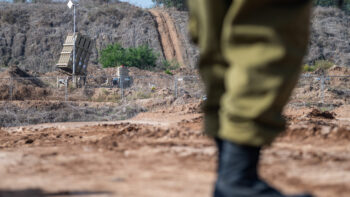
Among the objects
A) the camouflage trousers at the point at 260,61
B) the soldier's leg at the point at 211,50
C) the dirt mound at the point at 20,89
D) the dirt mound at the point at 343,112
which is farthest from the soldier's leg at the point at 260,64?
the dirt mound at the point at 20,89

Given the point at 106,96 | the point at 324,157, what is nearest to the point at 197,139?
the point at 324,157

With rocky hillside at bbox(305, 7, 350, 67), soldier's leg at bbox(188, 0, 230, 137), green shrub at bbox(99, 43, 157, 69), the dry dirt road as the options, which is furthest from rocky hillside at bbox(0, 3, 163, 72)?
soldier's leg at bbox(188, 0, 230, 137)

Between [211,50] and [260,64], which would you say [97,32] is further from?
[260,64]

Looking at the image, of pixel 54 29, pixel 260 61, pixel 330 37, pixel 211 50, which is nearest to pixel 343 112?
pixel 211 50

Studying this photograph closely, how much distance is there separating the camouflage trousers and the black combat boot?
0.22 feet

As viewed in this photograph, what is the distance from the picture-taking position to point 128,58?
34719mm

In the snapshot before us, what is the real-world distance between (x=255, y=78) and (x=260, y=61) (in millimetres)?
84

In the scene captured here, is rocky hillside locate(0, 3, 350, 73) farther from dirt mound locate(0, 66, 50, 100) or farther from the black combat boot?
the black combat boot

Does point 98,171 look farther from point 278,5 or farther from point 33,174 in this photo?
point 278,5

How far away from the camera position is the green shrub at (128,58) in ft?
114

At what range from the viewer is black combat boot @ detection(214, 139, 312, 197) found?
6.61ft

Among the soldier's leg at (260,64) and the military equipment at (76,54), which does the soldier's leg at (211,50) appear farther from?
the military equipment at (76,54)

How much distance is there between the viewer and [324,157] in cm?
366

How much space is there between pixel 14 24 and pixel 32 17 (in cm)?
204
